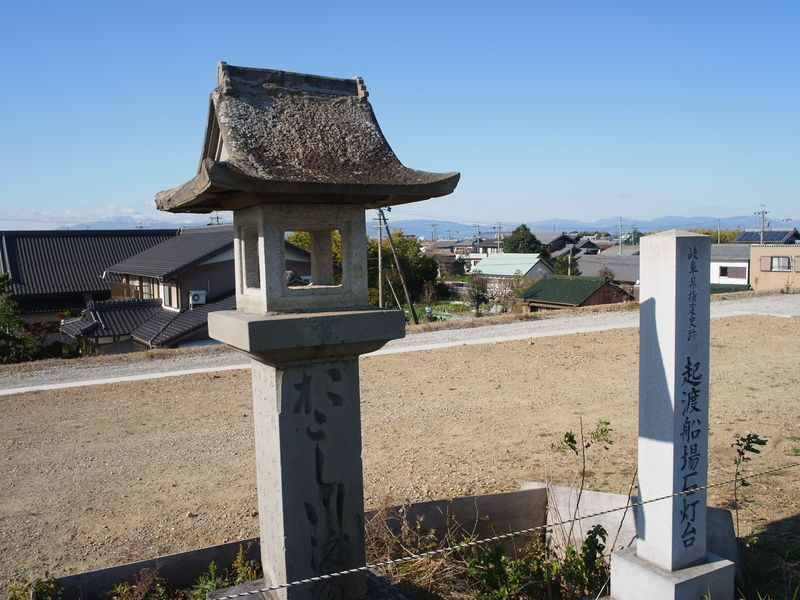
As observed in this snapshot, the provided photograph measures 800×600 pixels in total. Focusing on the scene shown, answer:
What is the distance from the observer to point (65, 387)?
14.0 m

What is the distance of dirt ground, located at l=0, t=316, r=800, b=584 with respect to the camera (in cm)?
674

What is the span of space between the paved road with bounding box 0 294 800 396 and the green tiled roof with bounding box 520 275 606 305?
4035mm

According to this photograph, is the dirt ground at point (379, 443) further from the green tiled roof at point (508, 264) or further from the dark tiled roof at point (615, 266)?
the green tiled roof at point (508, 264)

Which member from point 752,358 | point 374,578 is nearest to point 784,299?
point 752,358

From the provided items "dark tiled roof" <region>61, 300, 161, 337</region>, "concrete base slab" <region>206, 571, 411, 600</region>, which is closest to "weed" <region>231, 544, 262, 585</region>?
"concrete base slab" <region>206, 571, 411, 600</region>

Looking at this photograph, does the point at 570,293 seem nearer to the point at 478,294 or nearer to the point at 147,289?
the point at 478,294

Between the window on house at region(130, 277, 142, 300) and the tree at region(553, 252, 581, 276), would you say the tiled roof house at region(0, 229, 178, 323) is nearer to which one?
the window on house at region(130, 277, 142, 300)

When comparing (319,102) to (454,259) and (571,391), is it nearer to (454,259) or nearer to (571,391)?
(571,391)

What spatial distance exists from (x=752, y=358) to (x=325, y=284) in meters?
12.6

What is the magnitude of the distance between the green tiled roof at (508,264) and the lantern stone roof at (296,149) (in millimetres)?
47076

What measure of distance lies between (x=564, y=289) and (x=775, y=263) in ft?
60.2

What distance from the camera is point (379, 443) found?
373 inches

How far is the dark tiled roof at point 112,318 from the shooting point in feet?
72.0

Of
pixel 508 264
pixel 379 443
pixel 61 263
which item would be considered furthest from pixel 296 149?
pixel 508 264
